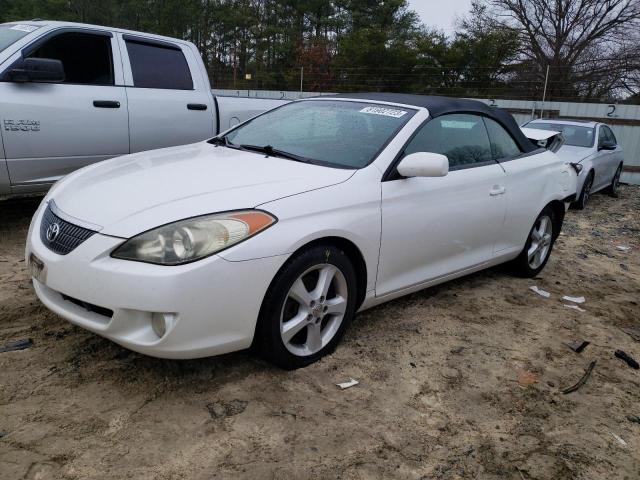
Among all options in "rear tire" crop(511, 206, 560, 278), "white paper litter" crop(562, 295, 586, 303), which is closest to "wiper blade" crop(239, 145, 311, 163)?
"rear tire" crop(511, 206, 560, 278)

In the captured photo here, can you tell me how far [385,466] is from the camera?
232 cm

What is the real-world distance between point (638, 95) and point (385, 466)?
23.8 meters

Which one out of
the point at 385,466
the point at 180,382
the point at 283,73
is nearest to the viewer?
the point at 385,466

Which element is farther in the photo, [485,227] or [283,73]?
[283,73]

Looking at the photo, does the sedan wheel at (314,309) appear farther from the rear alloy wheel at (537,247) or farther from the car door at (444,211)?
the rear alloy wheel at (537,247)

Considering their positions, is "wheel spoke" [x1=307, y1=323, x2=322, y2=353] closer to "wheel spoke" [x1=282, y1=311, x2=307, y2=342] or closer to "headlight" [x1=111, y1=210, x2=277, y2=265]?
"wheel spoke" [x1=282, y1=311, x2=307, y2=342]

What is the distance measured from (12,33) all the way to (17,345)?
3214mm

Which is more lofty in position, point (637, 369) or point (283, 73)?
point (283, 73)

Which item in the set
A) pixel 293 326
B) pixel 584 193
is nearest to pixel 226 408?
pixel 293 326

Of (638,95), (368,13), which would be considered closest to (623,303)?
(638,95)

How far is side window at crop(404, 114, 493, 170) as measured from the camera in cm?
362

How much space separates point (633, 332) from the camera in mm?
4039

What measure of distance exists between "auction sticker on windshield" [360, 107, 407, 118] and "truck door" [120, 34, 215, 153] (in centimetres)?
252

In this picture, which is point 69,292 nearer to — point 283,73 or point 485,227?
point 485,227
